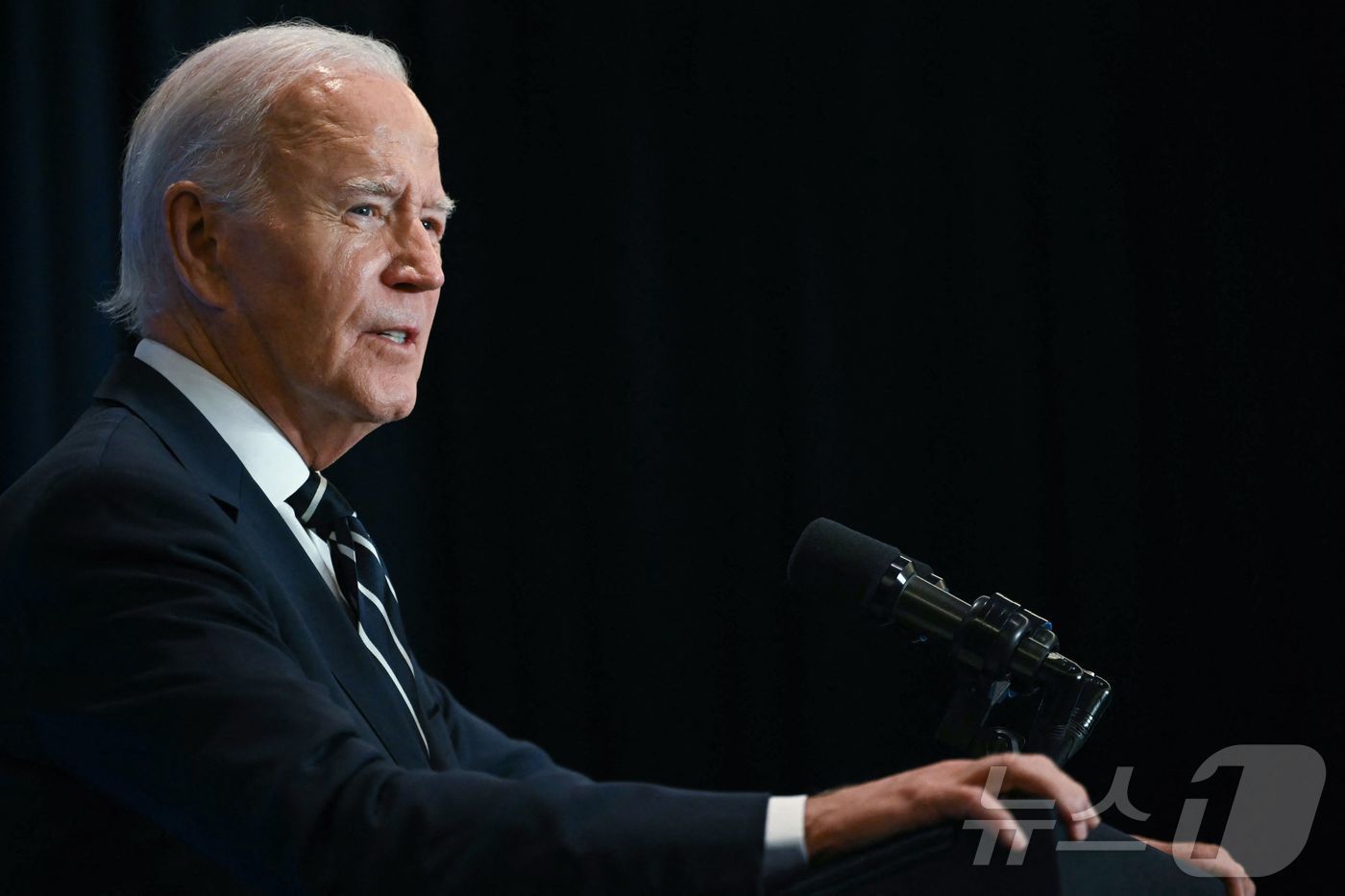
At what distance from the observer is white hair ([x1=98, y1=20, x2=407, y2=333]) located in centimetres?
159

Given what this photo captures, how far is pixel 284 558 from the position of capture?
1371 millimetres

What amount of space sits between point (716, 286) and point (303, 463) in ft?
5.17

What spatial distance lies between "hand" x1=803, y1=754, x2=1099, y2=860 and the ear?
1.05 m

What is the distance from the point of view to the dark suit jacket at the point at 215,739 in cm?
96

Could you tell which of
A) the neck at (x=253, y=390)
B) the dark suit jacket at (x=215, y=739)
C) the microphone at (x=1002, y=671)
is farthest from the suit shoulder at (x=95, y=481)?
the microphone at (x=1002, y=671)

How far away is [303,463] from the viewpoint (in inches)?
60.8

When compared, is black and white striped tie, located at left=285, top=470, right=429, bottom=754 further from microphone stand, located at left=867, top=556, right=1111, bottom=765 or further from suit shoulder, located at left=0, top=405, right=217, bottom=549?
microphone stand, located at left=867, top=556, right=1111, bottom=765

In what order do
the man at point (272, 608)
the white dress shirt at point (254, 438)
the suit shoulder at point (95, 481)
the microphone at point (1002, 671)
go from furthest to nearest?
the white dress shirt at point (254, 438) < the suit shoulder at point (95, 481) < the microphone at point (1002, 671) < the man at point (272, 608)

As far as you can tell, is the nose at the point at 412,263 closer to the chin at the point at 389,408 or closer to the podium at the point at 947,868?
the chin at the point at 389,408

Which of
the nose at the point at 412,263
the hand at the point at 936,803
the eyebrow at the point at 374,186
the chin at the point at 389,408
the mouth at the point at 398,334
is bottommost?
the hand at the point at 936,803

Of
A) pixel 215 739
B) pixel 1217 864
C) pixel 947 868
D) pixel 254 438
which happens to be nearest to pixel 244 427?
pixel 254 438

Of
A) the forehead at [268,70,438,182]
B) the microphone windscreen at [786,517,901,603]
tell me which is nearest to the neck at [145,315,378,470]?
the forehead at [268,70,438,182]

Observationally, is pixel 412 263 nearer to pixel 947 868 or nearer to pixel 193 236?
pixel 193 236

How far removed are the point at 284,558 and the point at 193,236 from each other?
49 cm
